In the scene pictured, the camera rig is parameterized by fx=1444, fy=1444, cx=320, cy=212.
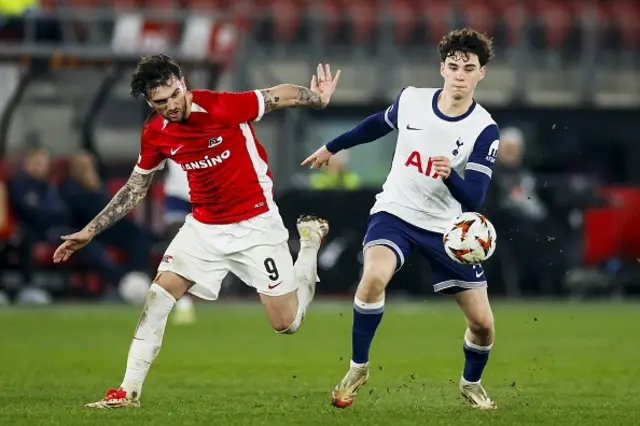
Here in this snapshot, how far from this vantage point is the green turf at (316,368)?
26.5 ft

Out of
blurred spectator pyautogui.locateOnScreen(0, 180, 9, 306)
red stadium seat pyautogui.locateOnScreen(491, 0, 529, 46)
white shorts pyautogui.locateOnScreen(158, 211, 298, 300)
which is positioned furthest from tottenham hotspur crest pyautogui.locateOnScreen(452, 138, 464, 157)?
red stadium seat pyautogui.locateOnScreen(491, 0, 529, 46)

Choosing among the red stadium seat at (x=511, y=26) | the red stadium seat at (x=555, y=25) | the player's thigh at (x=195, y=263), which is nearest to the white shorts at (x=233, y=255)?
the player's thigh at (x=195, y=263)

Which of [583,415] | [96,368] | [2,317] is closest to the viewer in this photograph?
[583,415]

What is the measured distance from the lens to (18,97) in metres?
19.9

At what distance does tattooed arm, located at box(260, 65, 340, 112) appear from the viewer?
860cm

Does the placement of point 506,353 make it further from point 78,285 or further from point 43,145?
point 43,145

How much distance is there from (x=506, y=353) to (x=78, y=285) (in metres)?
8.21

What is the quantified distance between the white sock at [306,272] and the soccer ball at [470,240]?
134cm

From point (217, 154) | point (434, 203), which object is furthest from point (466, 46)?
point (217, 154)

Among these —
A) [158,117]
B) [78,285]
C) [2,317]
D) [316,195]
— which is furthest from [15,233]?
[158,117]

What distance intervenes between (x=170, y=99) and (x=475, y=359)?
2.39 m

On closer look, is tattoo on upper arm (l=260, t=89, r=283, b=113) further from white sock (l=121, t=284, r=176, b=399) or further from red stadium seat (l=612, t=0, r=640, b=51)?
red stadium seat (l=612, t=0, r=640, b=51)

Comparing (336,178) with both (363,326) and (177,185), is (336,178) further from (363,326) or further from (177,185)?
(363,326)

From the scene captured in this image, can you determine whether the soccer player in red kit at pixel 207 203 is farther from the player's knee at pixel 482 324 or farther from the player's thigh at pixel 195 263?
the player's knee at pixel 482 324
